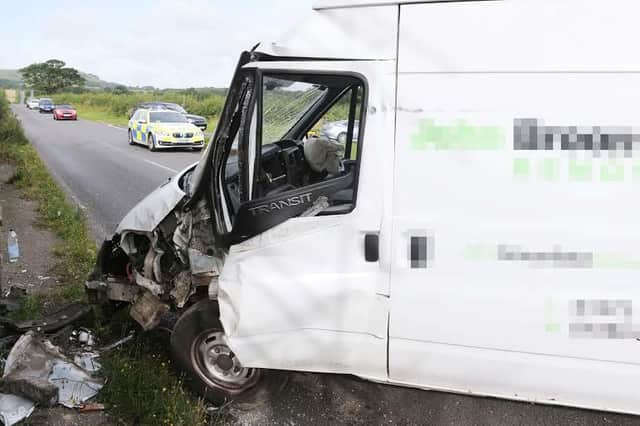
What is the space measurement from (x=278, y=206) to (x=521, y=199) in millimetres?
1227

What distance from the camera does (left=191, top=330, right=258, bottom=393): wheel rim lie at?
3342mm

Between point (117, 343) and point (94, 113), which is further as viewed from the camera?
point (94, 113)

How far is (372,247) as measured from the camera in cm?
271

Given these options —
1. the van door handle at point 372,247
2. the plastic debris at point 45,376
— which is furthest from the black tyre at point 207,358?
the van door handle at point 372,247

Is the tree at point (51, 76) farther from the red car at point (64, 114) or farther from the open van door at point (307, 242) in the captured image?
the open van door at point (307, 242)

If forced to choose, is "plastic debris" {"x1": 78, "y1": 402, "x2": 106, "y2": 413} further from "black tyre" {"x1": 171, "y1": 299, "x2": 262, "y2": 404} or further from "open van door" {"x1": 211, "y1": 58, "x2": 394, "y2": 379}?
"open van door" {"x1": 211, "y1": 58, "x2": 394, "y2": 379}

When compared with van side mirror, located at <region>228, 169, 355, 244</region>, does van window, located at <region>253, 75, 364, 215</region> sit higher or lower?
higher

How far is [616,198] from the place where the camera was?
7.99 feet

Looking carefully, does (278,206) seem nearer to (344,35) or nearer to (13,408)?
(344,35)

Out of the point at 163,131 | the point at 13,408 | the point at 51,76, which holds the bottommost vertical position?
the point at 13,408

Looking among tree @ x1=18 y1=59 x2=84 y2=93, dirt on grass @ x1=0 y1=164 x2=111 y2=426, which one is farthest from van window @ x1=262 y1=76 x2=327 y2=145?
tree @ x1=18 y1=59 x2=84 y2=93

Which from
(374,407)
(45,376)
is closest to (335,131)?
(374,407)

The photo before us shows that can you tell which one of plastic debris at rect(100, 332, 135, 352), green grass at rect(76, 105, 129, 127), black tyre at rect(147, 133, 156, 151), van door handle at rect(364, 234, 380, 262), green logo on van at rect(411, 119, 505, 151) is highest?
green grass at rect(76, 105, 129, 127)

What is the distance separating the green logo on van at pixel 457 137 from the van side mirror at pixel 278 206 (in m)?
0.46
